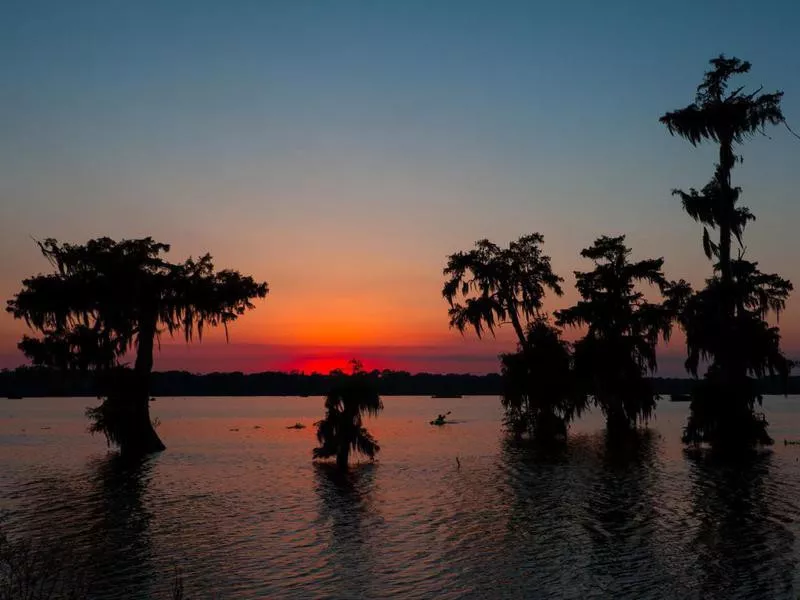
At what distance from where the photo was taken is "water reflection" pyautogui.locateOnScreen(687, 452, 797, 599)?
54.7 feet

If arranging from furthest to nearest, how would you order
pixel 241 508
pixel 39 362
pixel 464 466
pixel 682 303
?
pixel 682 303, pixel 39 362, pixel 464 466, pixel 241 508

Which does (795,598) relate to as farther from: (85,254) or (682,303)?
(682,303)

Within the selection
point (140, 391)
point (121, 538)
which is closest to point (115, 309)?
point (140, 391)

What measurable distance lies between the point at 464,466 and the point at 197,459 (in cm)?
1752

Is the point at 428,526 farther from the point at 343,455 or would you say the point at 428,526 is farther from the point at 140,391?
the point at 140,391

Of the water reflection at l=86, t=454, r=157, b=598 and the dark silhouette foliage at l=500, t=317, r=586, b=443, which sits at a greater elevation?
the dark silhouette foliage at l=500, t=317, r=586, b=443

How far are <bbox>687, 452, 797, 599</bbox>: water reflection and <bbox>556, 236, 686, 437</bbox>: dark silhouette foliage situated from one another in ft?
76.3

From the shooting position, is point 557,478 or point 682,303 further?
point 682,303

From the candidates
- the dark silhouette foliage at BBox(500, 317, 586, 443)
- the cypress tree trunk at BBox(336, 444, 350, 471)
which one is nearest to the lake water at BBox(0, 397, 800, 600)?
the cypress tree trunk at BBox(336, 444, 350, 471)

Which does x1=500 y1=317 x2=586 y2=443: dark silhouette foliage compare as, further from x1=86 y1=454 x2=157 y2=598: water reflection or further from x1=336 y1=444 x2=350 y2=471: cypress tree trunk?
x1=86 y1=454 x2=157 y2=598: water reflection

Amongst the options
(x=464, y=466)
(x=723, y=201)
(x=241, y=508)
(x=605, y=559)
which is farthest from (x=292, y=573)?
(x=723, y=201)

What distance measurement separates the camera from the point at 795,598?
1544 cm

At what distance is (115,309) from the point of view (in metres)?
46.9

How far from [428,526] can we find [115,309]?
97.0 feet
